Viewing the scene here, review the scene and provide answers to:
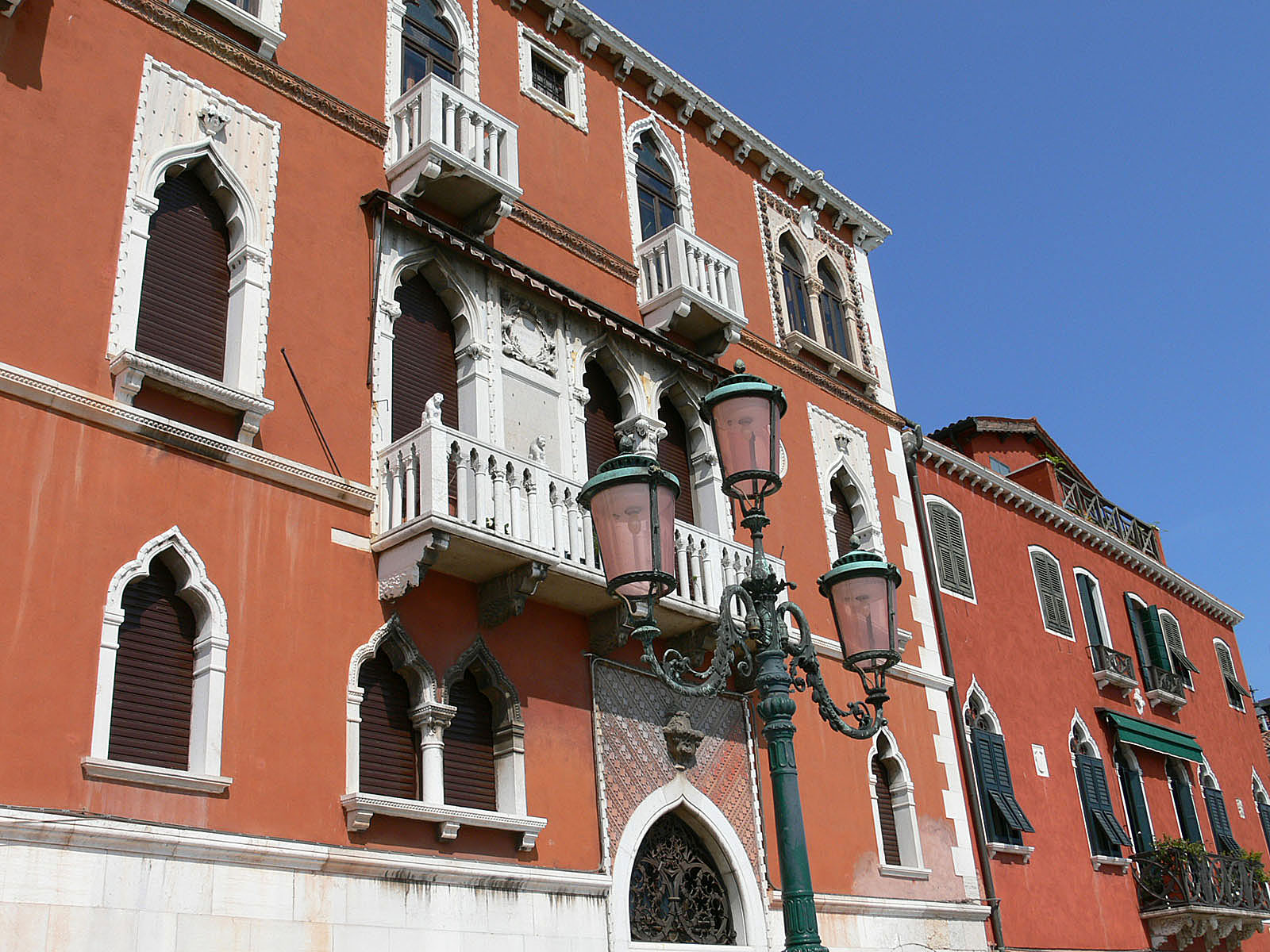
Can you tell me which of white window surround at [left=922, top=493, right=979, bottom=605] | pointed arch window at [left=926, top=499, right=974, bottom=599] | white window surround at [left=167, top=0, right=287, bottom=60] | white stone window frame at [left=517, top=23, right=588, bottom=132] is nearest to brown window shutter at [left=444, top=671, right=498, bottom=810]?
white window surround at [left=167, top=0, right=287, bottom=60]

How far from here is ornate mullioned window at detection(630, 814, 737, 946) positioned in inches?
422

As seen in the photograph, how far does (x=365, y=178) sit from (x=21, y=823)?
615 centimetres

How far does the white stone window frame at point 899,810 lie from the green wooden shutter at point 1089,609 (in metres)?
6.87

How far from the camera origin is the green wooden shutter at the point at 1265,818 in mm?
22703

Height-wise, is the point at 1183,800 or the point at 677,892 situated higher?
the point at 1183,800

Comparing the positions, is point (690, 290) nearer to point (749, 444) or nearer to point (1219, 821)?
point (749, 444)

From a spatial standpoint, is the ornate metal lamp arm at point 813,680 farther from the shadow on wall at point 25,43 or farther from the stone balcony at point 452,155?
the shadow on wall at point 25,43

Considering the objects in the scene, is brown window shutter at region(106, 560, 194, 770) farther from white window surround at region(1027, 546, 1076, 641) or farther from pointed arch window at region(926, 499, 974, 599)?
white window surround at region(1027, 546, 1076, 641)

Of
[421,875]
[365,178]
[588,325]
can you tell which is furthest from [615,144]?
[421,875]

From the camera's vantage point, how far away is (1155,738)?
19703mm

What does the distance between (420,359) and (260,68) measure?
8.70 feet

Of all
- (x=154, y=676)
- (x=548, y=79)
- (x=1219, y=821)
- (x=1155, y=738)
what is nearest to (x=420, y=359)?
(x=154, y=676)

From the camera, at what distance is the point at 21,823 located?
23.6 ft

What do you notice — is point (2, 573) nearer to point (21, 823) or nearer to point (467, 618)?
point (21, 823)
